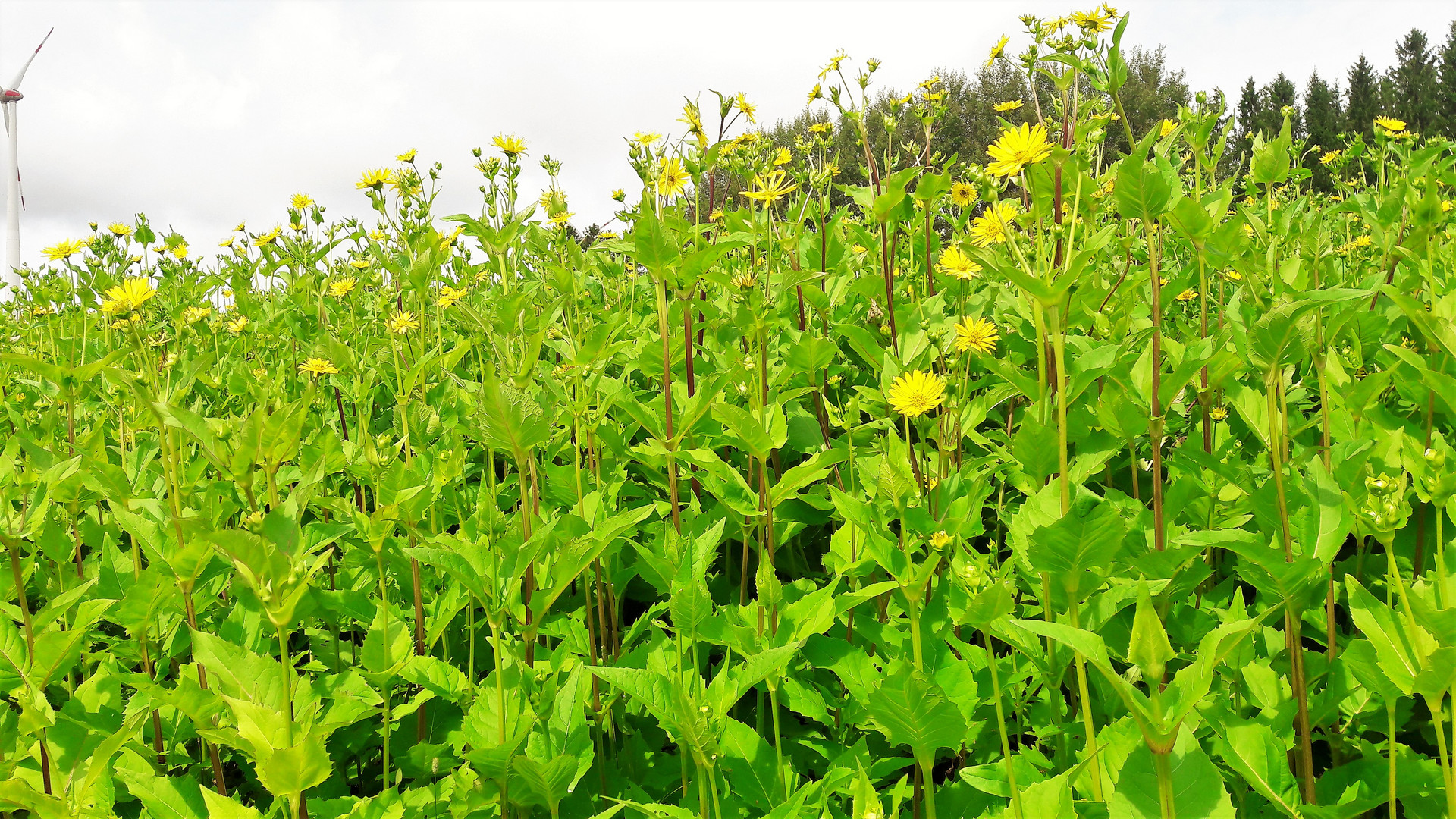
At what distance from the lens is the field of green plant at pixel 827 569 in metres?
1.06

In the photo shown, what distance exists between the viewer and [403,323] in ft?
8.52

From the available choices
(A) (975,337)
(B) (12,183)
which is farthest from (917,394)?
(B) (12,183)

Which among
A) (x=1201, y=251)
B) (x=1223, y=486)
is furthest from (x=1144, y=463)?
(x=1201, y=251)

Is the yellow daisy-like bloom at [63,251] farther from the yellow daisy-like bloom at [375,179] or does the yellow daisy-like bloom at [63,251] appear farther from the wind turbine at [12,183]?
the wind turbine at [12,183]

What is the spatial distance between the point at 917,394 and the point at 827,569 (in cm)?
38

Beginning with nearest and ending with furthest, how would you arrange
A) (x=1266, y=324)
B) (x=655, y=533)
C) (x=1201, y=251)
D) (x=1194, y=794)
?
(x=1194, y=794)
(x=1266, y=324)
(x=1201, y=251)
(x=655, y=533)

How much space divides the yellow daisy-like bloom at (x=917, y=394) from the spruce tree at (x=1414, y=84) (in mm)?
47828

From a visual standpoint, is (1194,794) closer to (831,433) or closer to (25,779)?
(831,433)

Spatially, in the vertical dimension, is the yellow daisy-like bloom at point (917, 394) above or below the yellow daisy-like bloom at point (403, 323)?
below

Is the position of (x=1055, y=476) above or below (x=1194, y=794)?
above

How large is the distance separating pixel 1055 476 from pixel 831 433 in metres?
0.75

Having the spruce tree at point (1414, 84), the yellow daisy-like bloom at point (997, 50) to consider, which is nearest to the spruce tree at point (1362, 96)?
the spruce tree at point (1414, 84)

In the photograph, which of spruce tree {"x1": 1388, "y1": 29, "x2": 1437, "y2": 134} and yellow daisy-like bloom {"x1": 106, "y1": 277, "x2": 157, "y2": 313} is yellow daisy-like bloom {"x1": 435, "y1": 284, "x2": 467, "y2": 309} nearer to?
yellow daisy-like bloom {"x1": 106, "y1": 277, "x2": 157, "y2": 313}

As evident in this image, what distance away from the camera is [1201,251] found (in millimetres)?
1521
